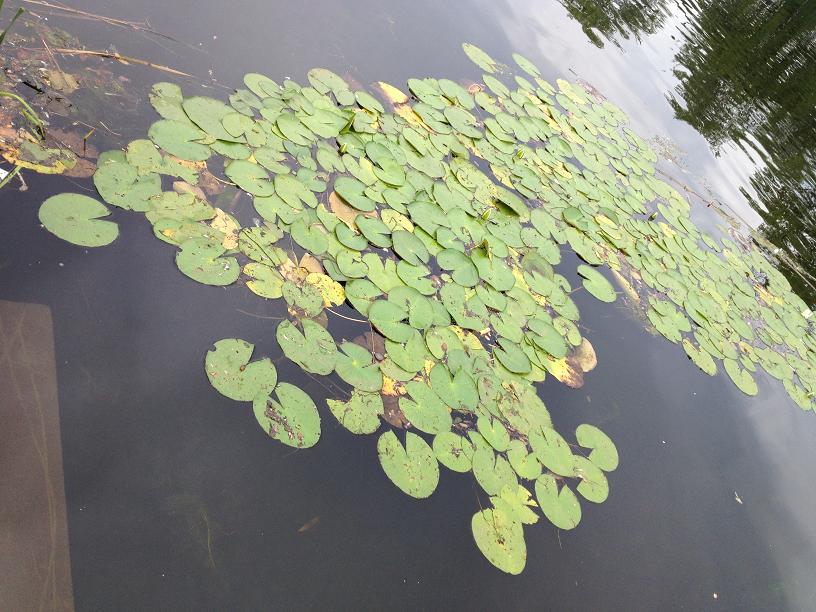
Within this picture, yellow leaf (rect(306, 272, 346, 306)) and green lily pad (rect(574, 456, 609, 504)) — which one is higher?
green lily pad (rect(574, 456, 609, 504))

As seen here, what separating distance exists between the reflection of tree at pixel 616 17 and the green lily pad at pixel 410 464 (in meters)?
6.95

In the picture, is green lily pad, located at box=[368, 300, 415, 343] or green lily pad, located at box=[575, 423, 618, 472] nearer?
green lily pad, located at box=[368, 300, 415, 343]

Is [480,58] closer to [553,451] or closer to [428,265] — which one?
[428,265]

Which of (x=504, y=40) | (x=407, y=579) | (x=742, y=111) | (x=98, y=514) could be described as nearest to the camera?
(x=98, y=514)

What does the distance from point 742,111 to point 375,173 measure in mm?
7303

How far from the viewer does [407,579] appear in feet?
6.80

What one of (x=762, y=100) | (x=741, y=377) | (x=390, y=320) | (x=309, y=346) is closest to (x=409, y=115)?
(x=390, y=320)

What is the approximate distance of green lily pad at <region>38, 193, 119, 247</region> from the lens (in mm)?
2320

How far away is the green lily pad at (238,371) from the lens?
2.19 metres

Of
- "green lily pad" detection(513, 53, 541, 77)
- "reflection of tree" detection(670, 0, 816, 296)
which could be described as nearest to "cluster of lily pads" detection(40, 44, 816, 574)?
"green lily pad" detection(513, 53, 541, 77)

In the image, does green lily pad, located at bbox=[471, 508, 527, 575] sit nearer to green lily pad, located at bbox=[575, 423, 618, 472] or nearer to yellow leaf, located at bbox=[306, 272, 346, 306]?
green lily pad, located at bbox=[575, 423, 618, 472]

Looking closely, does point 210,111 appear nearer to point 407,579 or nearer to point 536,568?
point 407,579

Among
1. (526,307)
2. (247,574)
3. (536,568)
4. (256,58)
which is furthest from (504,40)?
(247,574)

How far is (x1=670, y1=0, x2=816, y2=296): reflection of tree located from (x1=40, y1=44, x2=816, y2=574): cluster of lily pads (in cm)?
254
